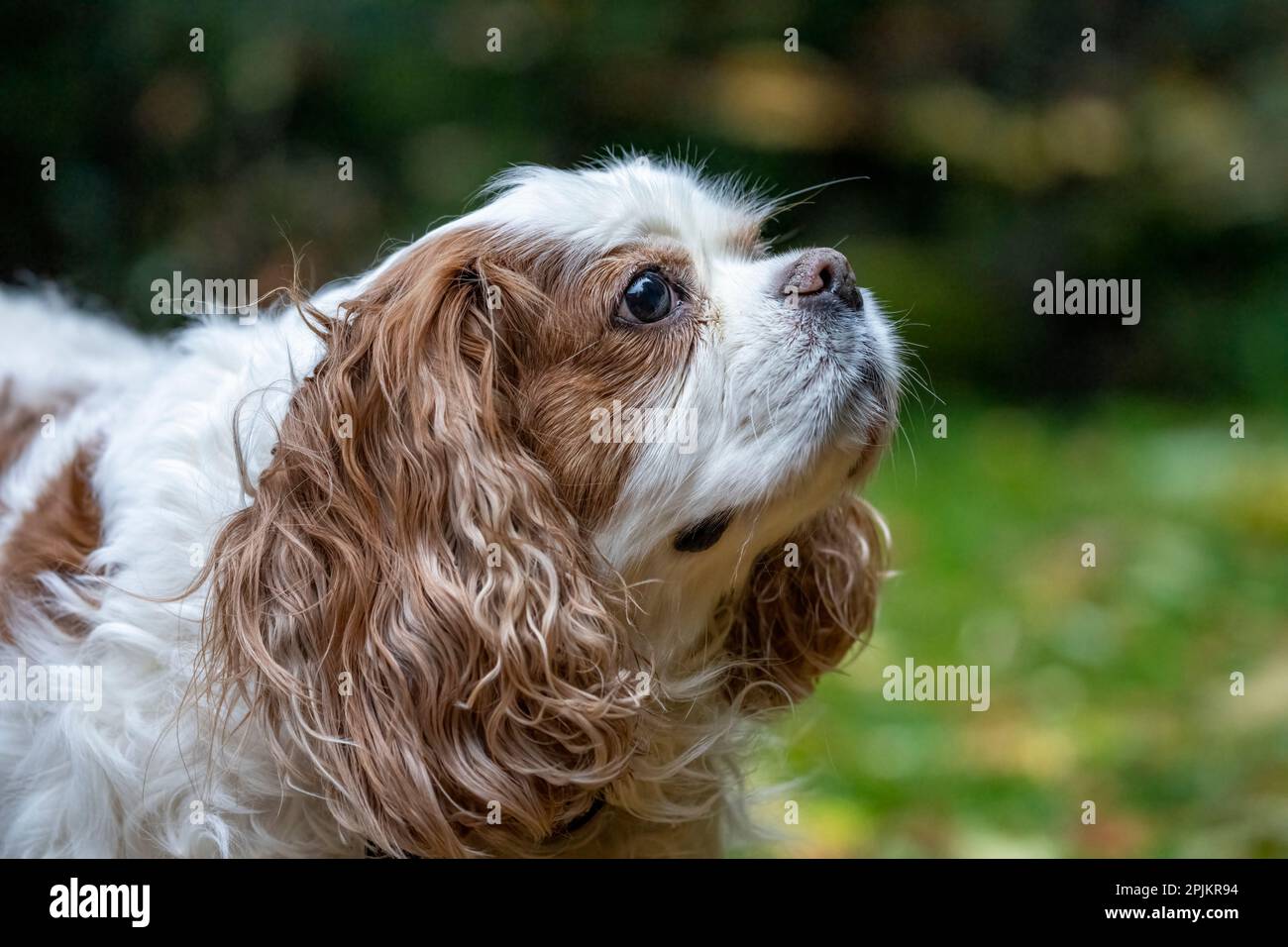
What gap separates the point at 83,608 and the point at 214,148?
443 centimetres

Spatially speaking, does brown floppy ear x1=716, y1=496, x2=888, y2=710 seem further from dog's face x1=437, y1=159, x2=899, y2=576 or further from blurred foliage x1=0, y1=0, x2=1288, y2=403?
blurred foliage x1=0, y1=0, x2=1288, y2=403

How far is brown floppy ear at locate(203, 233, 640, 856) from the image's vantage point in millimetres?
2318

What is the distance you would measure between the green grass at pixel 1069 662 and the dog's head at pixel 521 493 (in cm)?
79

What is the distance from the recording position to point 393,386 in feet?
7.93

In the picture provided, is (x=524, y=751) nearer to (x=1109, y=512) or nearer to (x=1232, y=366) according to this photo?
(x=1109, y=512)

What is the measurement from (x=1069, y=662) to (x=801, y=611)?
2.27 m

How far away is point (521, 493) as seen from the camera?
2.37m

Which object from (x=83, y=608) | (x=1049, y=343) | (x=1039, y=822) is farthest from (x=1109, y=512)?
(x=83, y=608)

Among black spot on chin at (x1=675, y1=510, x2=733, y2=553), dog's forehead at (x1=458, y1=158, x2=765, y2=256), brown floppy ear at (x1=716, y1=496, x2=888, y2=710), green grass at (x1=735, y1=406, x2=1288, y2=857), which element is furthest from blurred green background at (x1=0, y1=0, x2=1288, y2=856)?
dog's forehead at (x1=458, y1=158, x2=765, y2=256)

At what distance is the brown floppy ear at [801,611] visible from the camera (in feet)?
9.49

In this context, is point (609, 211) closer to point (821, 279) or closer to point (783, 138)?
point (821, 279)

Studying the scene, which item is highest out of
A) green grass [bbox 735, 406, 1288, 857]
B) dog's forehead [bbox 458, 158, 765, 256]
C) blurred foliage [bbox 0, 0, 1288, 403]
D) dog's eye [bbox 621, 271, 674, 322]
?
blurred foliage [bbox 0, 0, 1288, 403]

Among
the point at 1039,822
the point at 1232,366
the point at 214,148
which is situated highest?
the point at 214,148

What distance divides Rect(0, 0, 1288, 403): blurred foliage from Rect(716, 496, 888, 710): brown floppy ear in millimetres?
3235
